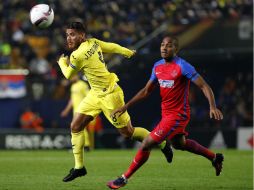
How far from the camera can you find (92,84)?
12117mm

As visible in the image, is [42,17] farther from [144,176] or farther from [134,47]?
[134,47]

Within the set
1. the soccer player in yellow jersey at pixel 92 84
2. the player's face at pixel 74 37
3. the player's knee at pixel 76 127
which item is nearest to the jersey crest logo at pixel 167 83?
the soccer player in yellow jersey at pixel 92 84

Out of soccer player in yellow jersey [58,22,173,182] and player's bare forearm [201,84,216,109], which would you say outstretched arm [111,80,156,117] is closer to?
player's bare forearm [201,84,216,109]

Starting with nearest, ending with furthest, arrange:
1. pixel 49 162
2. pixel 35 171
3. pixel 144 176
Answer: pixel 144 176
pixel 35 171
pixel 49 162

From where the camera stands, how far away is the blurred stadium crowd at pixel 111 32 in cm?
2441

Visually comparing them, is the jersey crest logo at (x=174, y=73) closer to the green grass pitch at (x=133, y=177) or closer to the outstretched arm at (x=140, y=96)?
the outstretched arm at (x=140, y=96)

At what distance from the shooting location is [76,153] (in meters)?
11.7

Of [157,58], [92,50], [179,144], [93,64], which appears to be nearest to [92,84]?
[93,64]

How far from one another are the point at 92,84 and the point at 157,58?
12174mm

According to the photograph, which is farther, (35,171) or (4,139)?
(4,139)

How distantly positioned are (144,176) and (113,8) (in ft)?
49.2

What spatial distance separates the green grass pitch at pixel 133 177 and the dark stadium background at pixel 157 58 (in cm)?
576

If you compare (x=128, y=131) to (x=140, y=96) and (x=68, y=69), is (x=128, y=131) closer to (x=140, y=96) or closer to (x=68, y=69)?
(x=68, y=69)

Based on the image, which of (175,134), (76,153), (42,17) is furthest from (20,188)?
(42,17)
